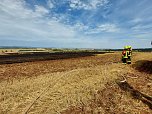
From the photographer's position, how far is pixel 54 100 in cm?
982

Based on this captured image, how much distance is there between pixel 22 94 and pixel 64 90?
2.40 meters

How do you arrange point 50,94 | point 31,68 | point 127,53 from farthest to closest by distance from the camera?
point 31,68 < point 127,53 < point 50,94

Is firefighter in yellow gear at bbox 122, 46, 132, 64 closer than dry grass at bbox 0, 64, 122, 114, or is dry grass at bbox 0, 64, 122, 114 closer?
dry grass at bbox 0, 64, 122, 114

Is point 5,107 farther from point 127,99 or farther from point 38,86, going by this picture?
point 127,99

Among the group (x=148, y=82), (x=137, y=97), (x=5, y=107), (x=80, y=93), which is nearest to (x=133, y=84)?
(x=148, y=82)

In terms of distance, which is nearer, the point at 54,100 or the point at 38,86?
the point at 54,100

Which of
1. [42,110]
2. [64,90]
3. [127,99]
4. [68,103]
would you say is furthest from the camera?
[64,90]

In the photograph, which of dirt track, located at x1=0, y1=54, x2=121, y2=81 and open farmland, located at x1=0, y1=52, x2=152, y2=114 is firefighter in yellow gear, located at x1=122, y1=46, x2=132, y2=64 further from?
open farmland, located at x1=0, y1=52, x2=152, y2=114

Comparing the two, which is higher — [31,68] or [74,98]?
[31,68]

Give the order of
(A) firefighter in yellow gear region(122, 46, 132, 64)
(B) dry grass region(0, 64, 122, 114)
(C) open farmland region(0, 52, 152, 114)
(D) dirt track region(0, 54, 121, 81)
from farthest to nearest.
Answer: (A) firefighter in yellow gear region(122, 46, 132, 64) < (D) dirt track region(0, 54, 121, 81) < (B) dry grass region(0, 64, 122, 114) < (C) open farmland region(0, 52, 152, 114)

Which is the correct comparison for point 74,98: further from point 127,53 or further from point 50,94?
point 127,53

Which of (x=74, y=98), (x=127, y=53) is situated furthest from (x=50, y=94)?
(x=127, y=53)

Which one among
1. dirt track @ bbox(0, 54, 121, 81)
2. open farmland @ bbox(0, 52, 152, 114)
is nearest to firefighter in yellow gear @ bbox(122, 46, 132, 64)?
dirt track @ bbox(0, 54, 121, 81)

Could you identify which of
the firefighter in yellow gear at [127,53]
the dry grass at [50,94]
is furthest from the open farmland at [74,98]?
the firefighter in yellow gear at [127,53]
